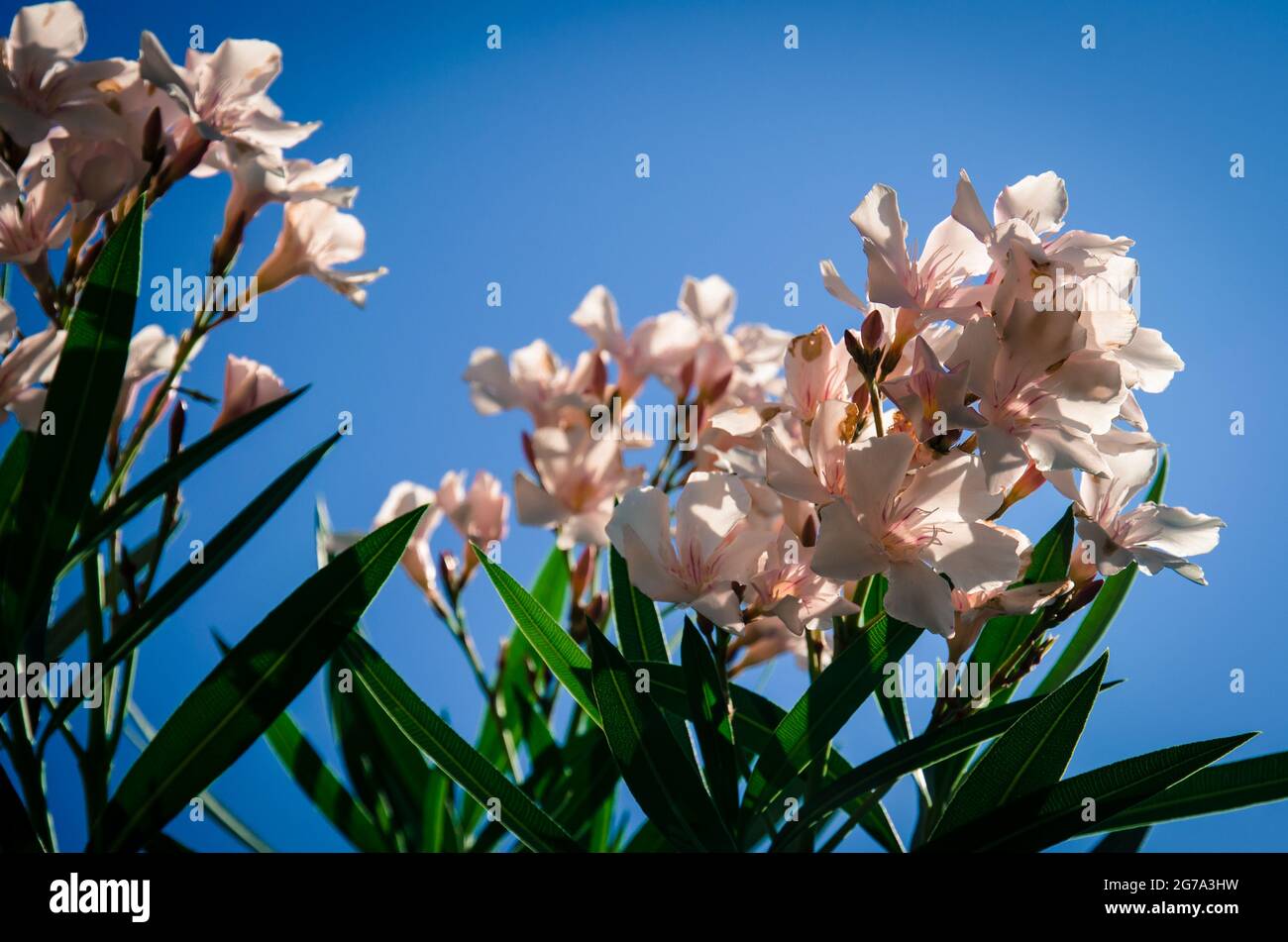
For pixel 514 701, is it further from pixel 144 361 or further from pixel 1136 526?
pixel 1136 526

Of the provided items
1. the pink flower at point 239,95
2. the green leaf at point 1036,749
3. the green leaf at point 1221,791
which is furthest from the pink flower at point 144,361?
the green leaf at point 1221,791

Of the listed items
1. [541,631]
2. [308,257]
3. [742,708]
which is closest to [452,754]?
[541,631]

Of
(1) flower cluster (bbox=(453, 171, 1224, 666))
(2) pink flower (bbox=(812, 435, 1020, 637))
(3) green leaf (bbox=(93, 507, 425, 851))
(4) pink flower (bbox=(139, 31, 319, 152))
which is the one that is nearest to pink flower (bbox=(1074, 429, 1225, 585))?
(1) flower cluster (bbox=(453, 171, 1224, 666))

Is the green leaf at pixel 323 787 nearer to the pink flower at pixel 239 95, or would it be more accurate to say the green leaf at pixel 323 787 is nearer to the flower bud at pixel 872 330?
the pink flower at pixel 239 95

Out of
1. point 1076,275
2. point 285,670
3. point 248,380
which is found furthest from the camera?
point 248,380

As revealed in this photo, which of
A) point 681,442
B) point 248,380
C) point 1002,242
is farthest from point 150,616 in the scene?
point 1002,242

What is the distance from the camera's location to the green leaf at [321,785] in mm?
1010

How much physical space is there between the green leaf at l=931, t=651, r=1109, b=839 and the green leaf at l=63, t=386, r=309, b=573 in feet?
2.13

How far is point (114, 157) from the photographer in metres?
0.78

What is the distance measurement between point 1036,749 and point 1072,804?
0.04 m
